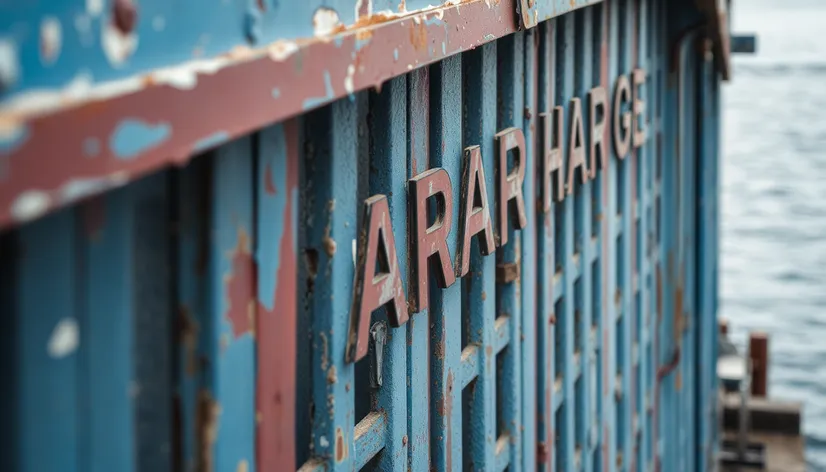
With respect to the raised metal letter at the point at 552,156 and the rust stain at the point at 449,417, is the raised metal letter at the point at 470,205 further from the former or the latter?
the raised metal letter at the point at 552,156

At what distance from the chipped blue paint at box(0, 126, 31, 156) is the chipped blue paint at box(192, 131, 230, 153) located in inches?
8.3

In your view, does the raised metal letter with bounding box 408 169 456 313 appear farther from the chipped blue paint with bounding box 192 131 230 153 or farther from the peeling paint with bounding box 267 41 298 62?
the chipped blue paint with bounding box 192 131 230 153

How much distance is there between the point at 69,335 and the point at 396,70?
66 cm

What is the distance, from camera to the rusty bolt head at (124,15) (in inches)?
34.6

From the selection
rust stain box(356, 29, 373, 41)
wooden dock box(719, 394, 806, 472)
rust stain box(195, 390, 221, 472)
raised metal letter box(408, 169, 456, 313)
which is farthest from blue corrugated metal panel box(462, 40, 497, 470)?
wooden dock box(719, 394, 806, 472)

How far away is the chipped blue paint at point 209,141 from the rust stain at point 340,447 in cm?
62

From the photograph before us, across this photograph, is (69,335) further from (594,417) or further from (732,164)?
(732,164)

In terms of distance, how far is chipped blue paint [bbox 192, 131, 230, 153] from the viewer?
0.96 metres

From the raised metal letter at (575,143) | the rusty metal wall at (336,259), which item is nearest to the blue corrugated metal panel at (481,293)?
the rusty metal wall at (336,259)

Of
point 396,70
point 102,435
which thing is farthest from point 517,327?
point 102,435

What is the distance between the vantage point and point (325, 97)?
1234 millimetres

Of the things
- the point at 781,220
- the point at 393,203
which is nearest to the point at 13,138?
the point at 393,203

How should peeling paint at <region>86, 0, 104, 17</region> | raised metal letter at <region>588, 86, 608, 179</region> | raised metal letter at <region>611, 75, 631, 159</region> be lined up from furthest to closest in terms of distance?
raised metal letter at <region>611, 75, 631, 159</region>, raised metal letter at <region>588, 86, 608, 179</region>, peeling paint at <region>86, 0, 104, 17</region>

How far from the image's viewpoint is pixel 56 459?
0.94 m
